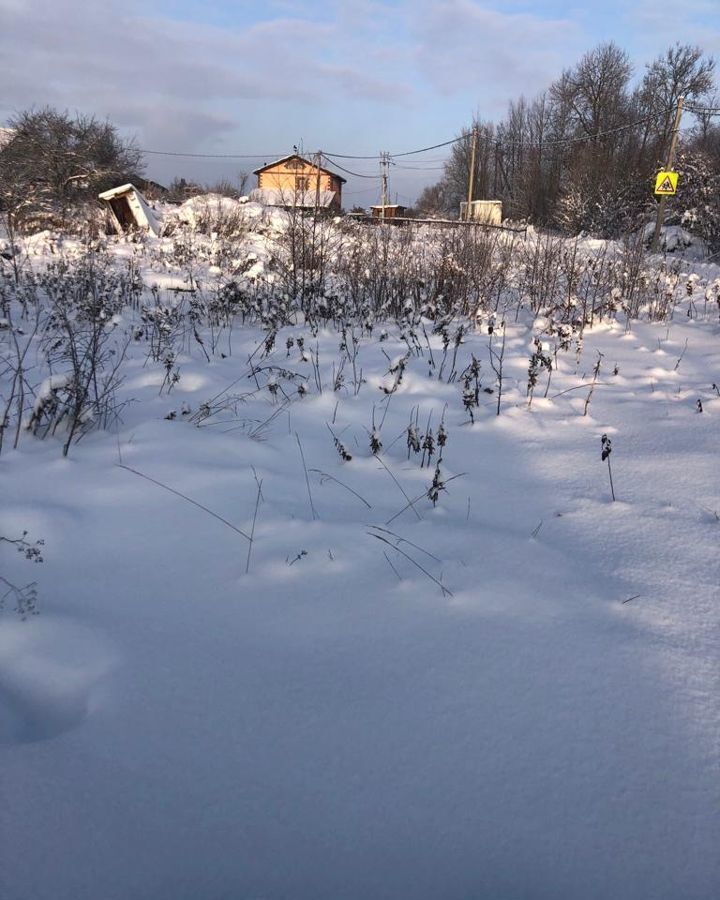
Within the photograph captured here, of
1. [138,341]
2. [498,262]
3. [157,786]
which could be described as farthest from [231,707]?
[498,262]

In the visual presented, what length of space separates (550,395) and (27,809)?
11.2 ft

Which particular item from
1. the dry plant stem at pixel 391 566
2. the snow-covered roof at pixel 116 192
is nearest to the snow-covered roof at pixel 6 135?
the snow-covered roof at pixel 116 192

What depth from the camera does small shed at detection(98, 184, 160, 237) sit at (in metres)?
11.0

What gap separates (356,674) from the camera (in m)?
1.35

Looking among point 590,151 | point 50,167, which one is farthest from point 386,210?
point 50,167

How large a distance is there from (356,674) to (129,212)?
482 inches

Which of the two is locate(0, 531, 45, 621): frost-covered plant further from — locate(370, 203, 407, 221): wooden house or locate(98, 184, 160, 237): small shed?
locate(370, 203, 407, 221): wooden house

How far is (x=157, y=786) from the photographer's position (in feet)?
Result: 3.45

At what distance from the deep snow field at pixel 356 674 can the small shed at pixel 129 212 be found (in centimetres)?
999

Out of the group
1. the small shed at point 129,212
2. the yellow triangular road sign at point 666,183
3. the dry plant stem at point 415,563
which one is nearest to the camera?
the dry plant stem at point 415,563

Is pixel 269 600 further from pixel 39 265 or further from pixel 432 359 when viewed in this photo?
pixel 39 265

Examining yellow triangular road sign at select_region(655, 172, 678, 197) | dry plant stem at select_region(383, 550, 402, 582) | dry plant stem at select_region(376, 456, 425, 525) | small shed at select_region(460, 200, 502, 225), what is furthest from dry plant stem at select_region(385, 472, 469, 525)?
yellow triangular road sign at select_region(655, 172, 678, 197)

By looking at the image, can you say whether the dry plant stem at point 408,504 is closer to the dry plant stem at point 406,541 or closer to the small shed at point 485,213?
the dry plant stem at point 406,541

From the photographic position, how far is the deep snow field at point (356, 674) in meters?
0.95
